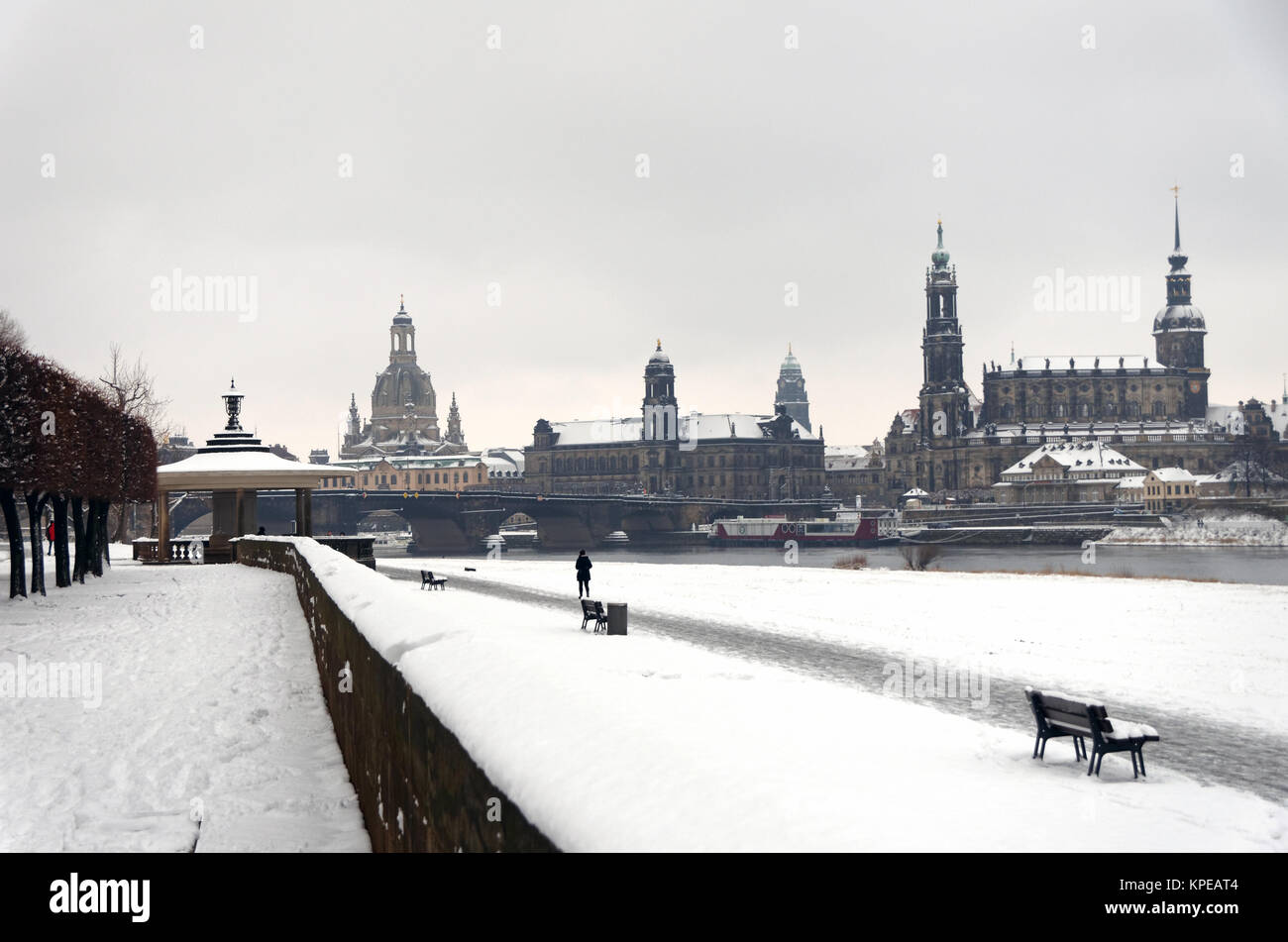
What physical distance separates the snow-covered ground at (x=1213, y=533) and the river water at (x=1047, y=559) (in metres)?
4.20

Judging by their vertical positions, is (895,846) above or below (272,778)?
above

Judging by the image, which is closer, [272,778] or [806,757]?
[806,757]

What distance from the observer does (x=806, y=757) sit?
5348 mm

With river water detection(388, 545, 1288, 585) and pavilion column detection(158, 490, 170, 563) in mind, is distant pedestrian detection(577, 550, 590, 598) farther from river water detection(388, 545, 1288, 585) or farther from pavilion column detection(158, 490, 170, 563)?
river water detection(388, 545, 1288, 585)

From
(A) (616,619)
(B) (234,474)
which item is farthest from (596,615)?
(B) (234,474)

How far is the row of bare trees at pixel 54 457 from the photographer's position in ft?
101

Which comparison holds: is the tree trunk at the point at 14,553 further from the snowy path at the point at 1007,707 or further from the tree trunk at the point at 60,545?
the snowy path at the point at 1007,707

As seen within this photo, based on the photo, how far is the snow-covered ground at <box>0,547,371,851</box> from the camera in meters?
9.46

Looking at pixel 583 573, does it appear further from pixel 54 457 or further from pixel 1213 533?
pixel 1213 533

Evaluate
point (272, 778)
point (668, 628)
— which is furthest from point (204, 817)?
point (668, 628)

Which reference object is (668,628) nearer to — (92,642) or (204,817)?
(92,642)

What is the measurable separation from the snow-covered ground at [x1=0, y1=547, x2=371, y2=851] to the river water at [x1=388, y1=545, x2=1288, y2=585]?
53.1 m
